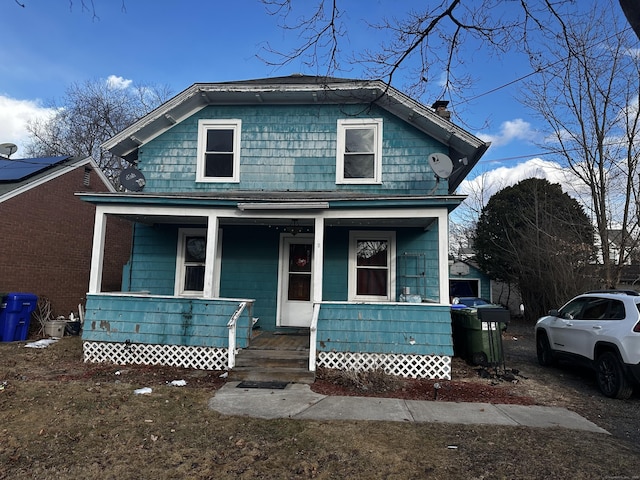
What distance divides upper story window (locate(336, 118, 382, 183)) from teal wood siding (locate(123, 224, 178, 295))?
4263 mm

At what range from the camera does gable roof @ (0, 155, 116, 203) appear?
41.1 ft

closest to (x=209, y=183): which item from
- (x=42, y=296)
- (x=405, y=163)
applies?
(x=405, y=163)

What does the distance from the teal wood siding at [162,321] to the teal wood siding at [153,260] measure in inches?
63.9

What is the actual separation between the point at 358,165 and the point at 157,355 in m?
5.86

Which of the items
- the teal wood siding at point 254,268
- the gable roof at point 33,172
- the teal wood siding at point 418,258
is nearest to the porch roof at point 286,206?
the teal wood siding at point 418,258

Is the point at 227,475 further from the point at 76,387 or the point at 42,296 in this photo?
the point at 42,296

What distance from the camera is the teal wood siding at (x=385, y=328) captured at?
7.32 metres

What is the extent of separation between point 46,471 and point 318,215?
17.9 feet

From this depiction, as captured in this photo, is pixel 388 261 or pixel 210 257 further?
pixel 388 261

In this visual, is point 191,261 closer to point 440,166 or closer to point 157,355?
point 157,355

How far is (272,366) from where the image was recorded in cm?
722

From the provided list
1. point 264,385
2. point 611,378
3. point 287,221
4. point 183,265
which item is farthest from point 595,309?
point 183,265

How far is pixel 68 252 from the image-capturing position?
1438 cm

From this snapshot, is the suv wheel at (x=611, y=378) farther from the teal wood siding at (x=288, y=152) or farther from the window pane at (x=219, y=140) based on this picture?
the window pane at (x=219, y=140)
